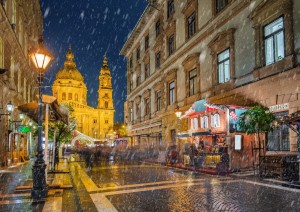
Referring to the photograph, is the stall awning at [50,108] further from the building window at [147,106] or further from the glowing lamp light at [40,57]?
the building window at [147,106]

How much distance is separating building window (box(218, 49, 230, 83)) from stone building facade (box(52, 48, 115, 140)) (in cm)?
9718

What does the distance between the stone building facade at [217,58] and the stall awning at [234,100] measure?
0.06m

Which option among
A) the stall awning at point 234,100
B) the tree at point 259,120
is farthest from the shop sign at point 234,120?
the tree at point 259,120

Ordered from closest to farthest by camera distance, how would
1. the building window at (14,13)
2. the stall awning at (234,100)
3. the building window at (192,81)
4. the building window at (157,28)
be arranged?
the stall awning at (234,100) < the building window at (192,81) < the building window at (14,13) < the building window at (157,28)

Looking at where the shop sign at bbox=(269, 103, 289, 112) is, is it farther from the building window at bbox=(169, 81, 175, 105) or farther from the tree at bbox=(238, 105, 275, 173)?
the building window at bbox=(169, 81, 175, 105)

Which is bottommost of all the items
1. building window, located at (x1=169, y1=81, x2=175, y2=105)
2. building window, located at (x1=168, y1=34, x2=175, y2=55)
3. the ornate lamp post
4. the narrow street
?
the narrow street

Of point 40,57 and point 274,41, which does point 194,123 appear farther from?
point 40,57

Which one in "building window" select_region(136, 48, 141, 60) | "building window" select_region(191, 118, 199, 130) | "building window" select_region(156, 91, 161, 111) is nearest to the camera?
"building window" select_region(191, 118, 199, 130)

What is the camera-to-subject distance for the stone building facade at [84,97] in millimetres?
114519

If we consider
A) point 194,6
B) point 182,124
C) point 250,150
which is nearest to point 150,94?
point 182,124

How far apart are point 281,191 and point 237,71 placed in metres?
9.18

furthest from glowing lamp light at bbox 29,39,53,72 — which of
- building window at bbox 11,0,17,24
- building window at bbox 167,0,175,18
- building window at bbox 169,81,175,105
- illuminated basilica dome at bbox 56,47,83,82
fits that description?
illuminated basilica dome at bbox 56,47,83,82

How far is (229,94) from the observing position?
1792 centimetres

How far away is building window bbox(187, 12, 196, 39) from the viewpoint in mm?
23328
